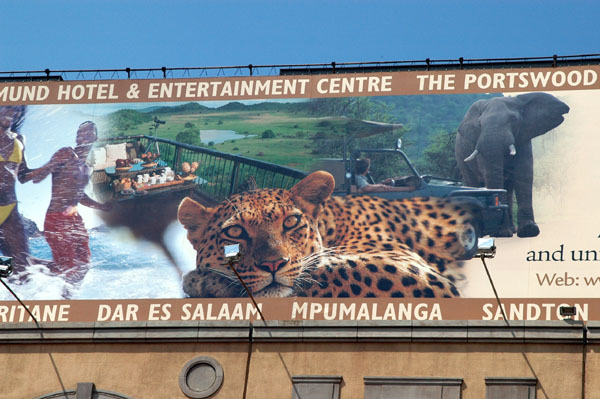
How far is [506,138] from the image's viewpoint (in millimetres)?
44250

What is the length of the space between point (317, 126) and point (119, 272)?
24.8ft

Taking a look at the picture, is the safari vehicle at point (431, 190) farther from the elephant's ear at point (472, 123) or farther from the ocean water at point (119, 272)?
the ocean water at point (119, 272)

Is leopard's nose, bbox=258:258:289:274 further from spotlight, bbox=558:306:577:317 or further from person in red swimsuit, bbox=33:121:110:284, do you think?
spotlight, bbox=558:306:577:317

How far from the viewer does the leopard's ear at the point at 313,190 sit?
44188mm

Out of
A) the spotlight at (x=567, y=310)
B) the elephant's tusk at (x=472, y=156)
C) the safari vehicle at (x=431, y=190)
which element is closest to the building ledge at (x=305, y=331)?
the spotlight at (x=567, y=310)

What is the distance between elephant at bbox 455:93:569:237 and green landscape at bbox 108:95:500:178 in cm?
45

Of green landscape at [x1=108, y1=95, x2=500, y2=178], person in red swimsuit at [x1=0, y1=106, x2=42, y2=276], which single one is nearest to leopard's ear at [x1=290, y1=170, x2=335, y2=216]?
green landscape at [x1=108, y1=95, x2=500, y2=178]

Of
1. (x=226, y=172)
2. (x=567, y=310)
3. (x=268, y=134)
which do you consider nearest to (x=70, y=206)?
(x=226, y=172)

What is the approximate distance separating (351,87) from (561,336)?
1156 centimetres

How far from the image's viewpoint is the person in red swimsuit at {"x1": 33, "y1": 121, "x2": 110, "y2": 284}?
44.0 m

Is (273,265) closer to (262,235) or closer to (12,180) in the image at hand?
Answer: (262,235)

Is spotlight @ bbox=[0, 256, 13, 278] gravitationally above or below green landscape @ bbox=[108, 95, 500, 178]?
below

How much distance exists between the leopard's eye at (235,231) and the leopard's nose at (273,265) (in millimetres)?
1342

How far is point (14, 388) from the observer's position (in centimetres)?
4012
